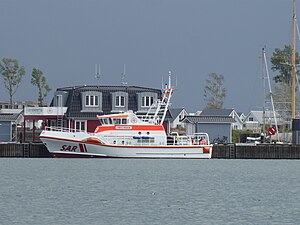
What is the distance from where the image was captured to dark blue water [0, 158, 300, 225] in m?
45.2

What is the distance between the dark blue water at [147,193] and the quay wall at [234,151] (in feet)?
5.70

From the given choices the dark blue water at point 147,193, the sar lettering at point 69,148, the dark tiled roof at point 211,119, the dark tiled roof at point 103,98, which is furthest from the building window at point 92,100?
the dark tiled roof at point 211,119

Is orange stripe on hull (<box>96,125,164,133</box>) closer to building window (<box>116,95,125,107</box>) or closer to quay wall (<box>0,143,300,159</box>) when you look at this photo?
quay wall (<box>0,143,300,159</box>)

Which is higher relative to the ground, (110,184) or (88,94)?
(88,94)

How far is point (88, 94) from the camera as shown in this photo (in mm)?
95312

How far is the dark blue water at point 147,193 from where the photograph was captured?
4522 cm

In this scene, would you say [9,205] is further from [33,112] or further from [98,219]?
[33,112]

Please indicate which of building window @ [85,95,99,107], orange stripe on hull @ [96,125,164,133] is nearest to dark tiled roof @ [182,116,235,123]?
Answer: building window @ [85,95,99,107]

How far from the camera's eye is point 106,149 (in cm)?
8456

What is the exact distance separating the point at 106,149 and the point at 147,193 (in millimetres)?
28836

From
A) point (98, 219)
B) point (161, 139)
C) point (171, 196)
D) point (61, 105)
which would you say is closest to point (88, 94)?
point (61, 105)

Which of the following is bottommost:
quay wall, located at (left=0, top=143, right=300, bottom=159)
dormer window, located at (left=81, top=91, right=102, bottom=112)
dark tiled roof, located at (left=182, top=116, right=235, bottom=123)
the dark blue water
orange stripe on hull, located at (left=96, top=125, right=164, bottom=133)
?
the dark blue water

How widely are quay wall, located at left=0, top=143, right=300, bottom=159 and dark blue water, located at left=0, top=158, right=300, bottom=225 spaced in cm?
174

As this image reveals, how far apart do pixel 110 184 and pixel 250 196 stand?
33.2 ft
